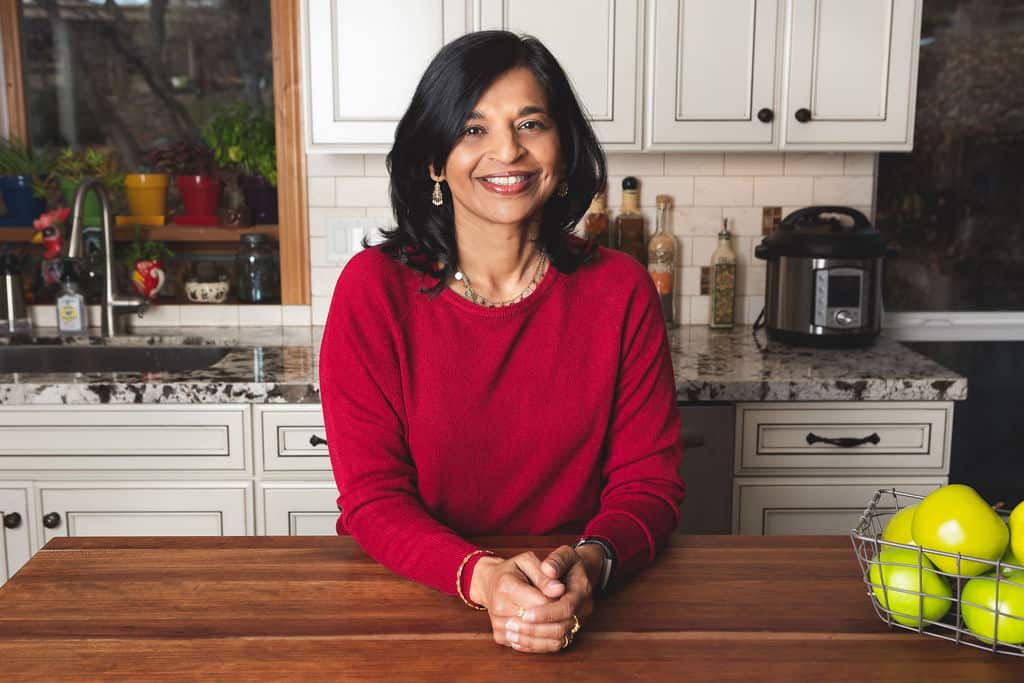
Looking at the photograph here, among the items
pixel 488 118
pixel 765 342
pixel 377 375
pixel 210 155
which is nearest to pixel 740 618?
A: pixel 377 375

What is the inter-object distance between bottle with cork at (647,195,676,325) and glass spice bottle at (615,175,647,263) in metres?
0.04

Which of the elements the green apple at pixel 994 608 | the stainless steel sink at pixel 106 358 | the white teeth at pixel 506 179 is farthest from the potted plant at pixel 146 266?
the green apple at pixel 994 608

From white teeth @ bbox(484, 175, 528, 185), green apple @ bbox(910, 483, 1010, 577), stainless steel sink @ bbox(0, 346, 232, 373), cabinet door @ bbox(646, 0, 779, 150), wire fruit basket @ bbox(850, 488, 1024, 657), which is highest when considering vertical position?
cabinet door @ bbox(646, 0, 779, 150)

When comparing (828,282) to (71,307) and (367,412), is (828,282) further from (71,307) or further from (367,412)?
(71,307)

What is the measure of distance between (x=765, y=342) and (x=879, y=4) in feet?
3.00

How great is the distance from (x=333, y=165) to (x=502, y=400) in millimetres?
1564

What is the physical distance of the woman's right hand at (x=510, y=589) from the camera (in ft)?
3.15

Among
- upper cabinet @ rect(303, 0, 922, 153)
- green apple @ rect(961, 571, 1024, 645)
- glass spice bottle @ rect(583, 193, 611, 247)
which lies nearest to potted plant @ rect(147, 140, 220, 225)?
upper cabinet @ rect(303, 0, 922, 153)

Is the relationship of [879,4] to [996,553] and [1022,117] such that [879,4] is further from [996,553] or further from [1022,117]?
[996,553]

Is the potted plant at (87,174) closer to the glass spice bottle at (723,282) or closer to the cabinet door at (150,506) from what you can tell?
the cabinet door at (150,506)

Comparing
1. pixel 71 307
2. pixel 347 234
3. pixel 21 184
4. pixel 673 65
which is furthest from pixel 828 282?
pixel 21 184

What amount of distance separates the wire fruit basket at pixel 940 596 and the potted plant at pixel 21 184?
8.63ft

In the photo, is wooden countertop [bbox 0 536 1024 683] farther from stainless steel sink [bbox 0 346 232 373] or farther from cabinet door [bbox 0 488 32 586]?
stainless steel sink [bbox 0 346 232 373]

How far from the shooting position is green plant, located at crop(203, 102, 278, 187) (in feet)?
9.21
